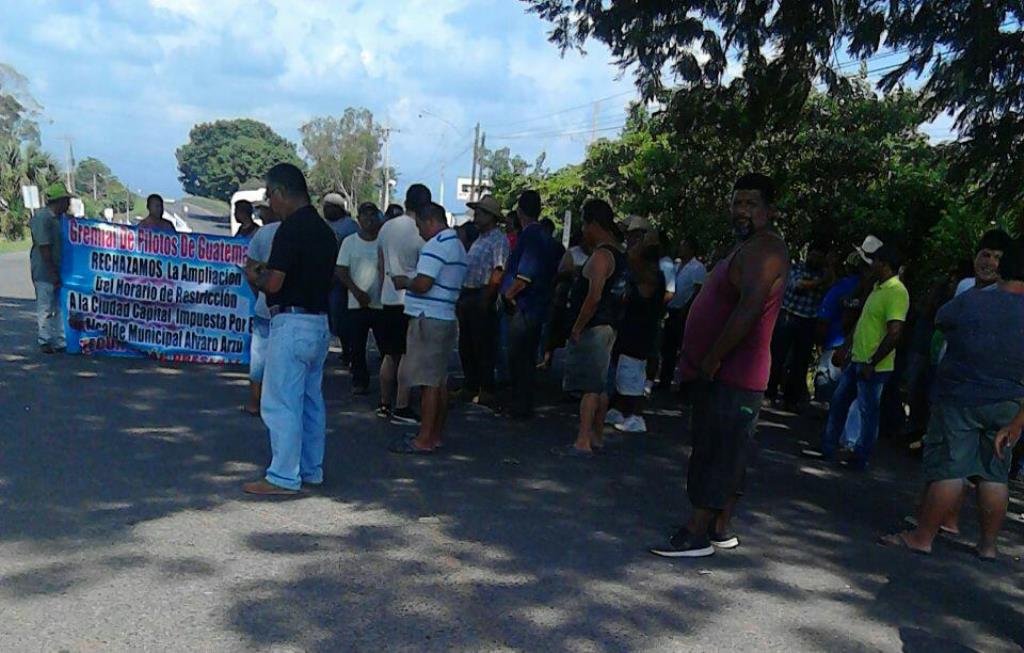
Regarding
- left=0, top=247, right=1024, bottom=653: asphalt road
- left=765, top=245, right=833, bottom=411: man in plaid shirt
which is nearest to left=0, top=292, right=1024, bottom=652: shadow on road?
left=0, top=247, right=1024, bottom=653: asphalt road

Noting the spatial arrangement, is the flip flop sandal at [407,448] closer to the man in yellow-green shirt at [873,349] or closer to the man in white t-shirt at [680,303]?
the man in yellow-green shirt at [873,349]

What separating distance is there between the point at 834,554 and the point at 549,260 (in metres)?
3.72

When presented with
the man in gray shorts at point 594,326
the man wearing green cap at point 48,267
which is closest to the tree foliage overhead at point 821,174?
the man in gray shorts at point 594,326

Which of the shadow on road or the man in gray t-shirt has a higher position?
the man in gray t-shirt

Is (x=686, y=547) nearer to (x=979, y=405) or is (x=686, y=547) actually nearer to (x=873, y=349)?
(x=979, y=405)

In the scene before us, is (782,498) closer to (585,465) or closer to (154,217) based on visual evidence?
(585,465)

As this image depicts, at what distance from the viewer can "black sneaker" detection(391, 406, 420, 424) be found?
7.72 metres

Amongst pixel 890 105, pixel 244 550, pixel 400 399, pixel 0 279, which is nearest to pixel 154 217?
pixel 400 399

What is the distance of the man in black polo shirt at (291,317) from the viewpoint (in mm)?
5371

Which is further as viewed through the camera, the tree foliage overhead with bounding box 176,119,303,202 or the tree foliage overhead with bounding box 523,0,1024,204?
the tree foliage overhead with bounding box 176,119,303,202

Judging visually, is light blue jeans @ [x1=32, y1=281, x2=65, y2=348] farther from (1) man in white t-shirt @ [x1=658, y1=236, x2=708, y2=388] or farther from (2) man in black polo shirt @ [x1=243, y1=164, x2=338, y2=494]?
(1) man in white t-shirt @ [x1=658, y1=236, x2=708, y2=388]

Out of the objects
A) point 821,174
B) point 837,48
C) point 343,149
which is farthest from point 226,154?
point 837,48

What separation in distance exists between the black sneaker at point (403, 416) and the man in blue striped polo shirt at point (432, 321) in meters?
0.97

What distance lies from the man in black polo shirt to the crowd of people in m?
0.01
